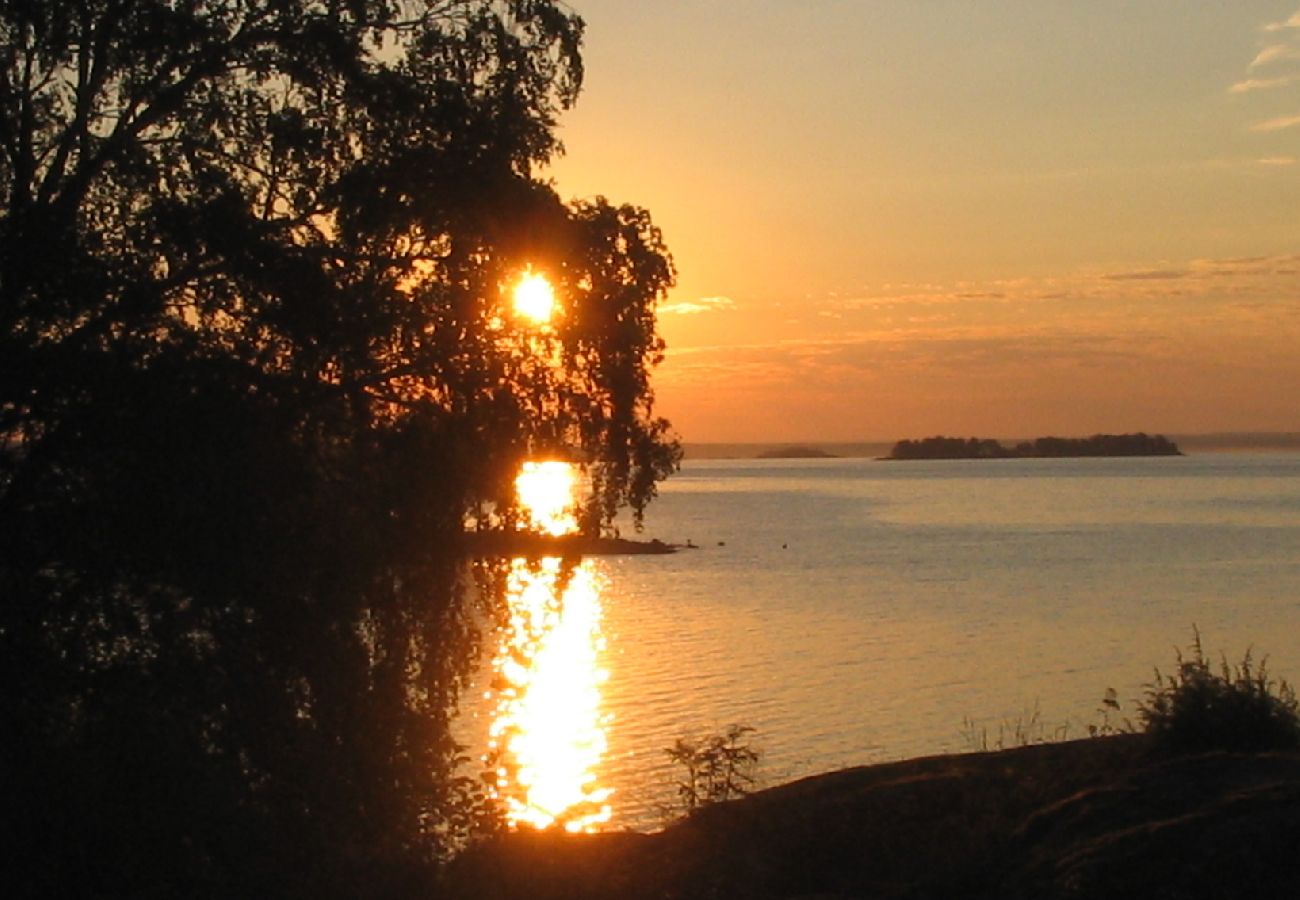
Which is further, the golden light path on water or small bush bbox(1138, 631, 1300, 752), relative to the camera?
the golden light path on water

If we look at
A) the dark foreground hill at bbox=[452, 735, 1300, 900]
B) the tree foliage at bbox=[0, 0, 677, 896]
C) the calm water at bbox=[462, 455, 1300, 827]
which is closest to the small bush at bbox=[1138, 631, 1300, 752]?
the dark foreground hill at bbox=[452, 735, 1300, 900]

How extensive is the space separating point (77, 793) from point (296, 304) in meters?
4.52

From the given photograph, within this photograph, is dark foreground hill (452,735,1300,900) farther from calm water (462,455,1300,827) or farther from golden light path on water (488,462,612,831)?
calm water (462,455,1300,827)

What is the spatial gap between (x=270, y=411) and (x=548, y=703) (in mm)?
25828

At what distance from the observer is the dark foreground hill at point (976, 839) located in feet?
35.4

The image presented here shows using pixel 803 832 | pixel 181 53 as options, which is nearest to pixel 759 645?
pixel 803 832

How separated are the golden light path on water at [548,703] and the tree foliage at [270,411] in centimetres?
66

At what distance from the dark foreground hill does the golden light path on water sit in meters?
2.26

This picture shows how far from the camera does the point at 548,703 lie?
37375 millimetres

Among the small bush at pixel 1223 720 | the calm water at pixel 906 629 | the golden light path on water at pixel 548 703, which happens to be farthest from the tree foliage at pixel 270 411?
the calm water at pixel 906 629

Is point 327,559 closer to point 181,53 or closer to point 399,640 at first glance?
point 399,640

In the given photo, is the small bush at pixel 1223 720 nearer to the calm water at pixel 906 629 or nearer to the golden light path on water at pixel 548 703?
the golden light path on water at pixel 548 703

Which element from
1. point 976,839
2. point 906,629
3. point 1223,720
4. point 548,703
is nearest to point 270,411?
point 976,839

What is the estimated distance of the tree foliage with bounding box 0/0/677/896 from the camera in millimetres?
11805
